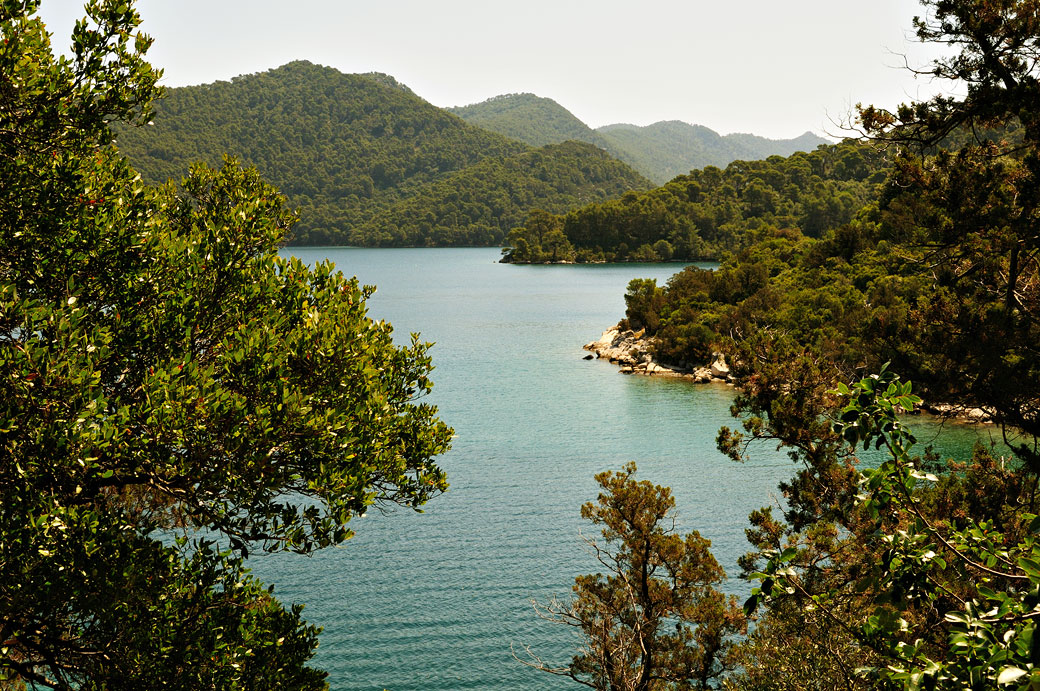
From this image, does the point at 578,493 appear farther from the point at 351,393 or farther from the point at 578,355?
the point at 578,355

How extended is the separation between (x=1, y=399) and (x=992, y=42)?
1165 cm

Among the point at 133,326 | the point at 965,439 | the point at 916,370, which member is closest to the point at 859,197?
the point at 965,439

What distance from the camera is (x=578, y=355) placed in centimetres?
5703

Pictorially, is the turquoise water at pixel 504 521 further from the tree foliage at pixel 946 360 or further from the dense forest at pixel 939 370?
the tree foliage at pixel 946 360

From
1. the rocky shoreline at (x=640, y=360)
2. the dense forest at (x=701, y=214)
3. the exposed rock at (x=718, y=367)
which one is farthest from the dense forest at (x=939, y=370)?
the dense forest at (x=701, y=214)

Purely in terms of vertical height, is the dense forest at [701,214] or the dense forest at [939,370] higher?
the dense forest at [701,214]

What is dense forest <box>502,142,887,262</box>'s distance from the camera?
13700cm

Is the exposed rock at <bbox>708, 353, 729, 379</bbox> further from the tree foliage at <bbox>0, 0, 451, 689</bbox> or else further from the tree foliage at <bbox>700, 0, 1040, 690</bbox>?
the tree foliage at <bbox>0, 0, 451, 689</bbox>

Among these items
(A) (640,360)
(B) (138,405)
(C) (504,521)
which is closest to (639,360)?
(A) (640,360)

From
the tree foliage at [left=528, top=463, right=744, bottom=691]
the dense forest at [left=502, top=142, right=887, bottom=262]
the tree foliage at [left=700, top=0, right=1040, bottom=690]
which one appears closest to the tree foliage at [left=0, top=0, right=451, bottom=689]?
the tree foliage at [left=700, top=0, right=1040, bottom=690]

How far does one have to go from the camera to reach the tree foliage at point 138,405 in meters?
6.22

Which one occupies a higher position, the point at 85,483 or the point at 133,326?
the point at 133,326

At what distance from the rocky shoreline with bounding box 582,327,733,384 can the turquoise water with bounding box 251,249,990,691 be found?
1.33 metres

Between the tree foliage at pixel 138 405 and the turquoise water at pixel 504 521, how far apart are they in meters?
9.57
